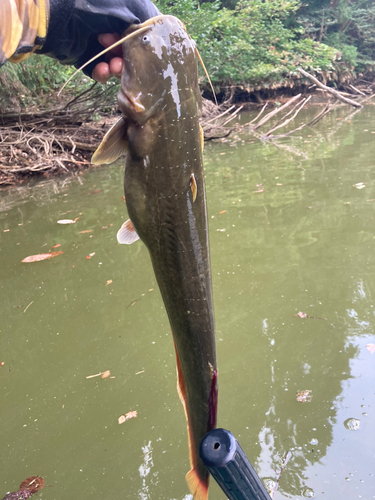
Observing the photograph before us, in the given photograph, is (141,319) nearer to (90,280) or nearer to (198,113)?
(90,280)

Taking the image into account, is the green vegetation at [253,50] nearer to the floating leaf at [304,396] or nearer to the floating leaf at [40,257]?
the floating leaf at [40,257]

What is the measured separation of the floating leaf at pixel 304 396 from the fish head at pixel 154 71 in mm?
1547

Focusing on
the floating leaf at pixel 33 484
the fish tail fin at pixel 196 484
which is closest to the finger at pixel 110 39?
the fish tail fin at pixel 196 484

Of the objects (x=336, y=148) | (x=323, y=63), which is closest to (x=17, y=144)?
(x=336, y=148)

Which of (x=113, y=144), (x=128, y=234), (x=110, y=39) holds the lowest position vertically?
(x=128, y=234)

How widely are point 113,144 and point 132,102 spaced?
127mm

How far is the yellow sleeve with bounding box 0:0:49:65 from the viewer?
1100 mm

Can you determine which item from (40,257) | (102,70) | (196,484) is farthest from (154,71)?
(40,257)

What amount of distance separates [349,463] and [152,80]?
163 cm

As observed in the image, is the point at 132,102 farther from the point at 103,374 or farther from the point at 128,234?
the point at 103,374

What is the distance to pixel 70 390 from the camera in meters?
2.09

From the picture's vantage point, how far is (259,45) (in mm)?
15750

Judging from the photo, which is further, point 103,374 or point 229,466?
point 103,374

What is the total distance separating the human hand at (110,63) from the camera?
1.17m
